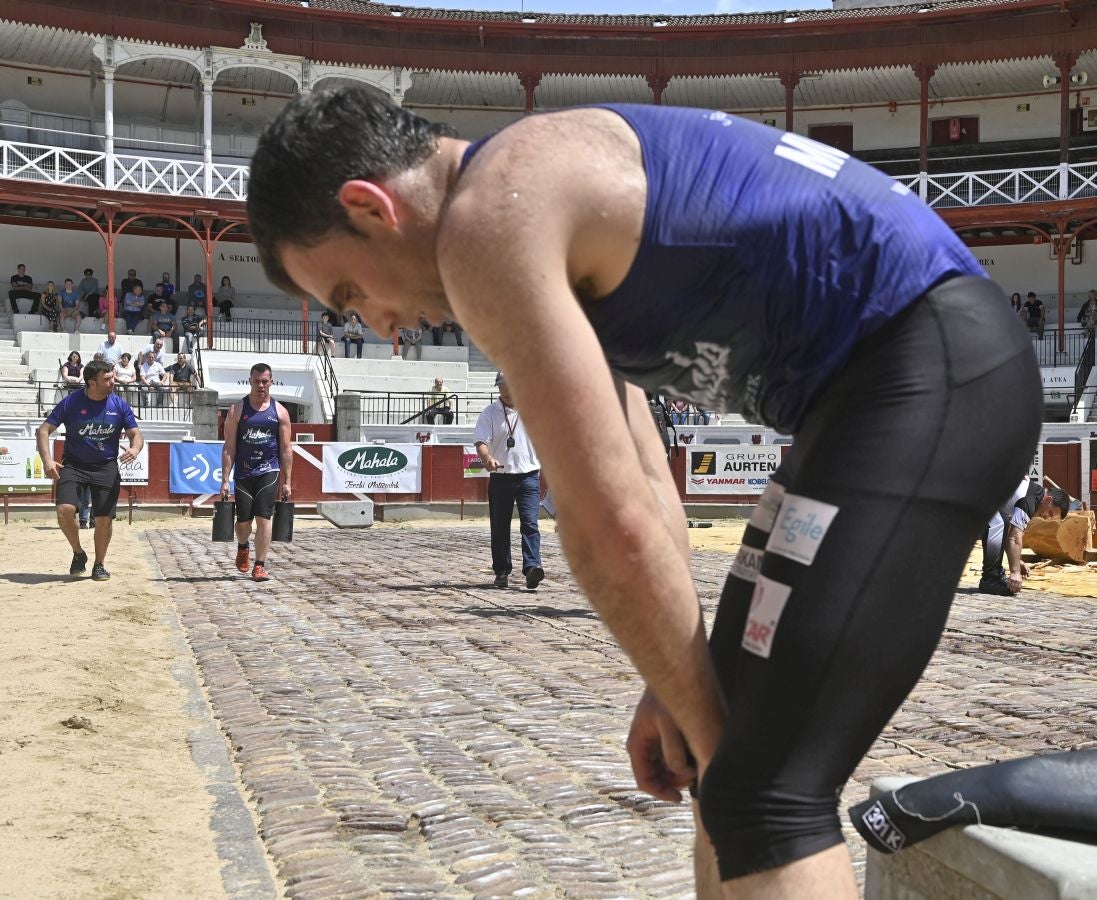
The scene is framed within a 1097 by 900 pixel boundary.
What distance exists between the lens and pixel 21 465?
20641mm

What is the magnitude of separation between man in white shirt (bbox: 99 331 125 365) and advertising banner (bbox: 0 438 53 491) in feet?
19.6

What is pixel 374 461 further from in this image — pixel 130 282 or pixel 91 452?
pixel 130 282

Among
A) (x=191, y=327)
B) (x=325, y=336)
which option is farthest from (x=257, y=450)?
(x=191, y=327)

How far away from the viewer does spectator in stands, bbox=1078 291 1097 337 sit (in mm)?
29750

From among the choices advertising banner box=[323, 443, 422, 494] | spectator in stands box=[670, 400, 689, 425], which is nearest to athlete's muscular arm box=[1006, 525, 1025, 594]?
advertising banner box=[323, 443, 422, 494]

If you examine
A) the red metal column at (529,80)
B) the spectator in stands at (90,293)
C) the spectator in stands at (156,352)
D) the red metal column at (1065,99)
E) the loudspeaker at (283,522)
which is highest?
the red metal column at (529,80)

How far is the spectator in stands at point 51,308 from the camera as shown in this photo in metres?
29.5

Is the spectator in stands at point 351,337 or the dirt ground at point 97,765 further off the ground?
the spectator in stands at point 351,337

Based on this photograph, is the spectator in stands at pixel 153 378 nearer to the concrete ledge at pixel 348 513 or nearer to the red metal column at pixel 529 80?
the concrete ledge at pixel 348 513

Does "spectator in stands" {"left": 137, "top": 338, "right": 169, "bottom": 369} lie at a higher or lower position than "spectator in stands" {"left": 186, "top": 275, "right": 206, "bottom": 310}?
lower

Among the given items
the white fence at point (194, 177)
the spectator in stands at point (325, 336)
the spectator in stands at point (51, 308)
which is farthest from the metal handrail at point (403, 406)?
the spectator in stands at point (51, 308)

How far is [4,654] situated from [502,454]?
4.95m

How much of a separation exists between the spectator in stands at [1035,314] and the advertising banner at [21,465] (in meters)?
22.4

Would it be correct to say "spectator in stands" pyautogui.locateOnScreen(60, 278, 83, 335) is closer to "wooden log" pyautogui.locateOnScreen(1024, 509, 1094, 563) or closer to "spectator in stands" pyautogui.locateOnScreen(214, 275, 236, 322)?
"spectator in stands" pyautogui.locateOnScreen(214, 275, 236, 322)
